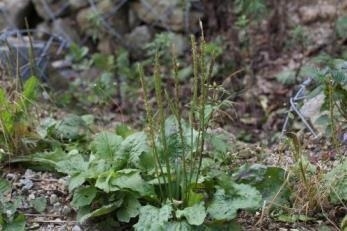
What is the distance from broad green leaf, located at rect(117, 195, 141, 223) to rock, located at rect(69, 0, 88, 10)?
321 centimetres

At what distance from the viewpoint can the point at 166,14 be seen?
4.59 metres

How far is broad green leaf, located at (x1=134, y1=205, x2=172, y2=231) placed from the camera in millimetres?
1738

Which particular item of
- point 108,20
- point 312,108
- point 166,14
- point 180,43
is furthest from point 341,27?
point 108,20

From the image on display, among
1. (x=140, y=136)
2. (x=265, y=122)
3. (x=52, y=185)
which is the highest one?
(x=140, y=136)

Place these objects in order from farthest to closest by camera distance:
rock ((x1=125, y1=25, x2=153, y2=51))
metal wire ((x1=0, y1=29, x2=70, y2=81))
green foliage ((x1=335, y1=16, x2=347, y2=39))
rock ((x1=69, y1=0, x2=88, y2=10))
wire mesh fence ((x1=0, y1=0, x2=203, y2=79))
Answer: rock ((x1=69, y1=0, x2=88, y2=10)), rock ((x1=125, y1=25, x2=153, y2=51)), wire mesh fence ((x1=0, y1=0, x2=203, y2=79)), green foliage ((x1=335, y1=16, x2=347, y2=39)), metal wire ((x1=0, y1=29, x2=70, y2=81))

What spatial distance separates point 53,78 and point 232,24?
4.15 feet

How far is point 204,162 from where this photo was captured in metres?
2.03

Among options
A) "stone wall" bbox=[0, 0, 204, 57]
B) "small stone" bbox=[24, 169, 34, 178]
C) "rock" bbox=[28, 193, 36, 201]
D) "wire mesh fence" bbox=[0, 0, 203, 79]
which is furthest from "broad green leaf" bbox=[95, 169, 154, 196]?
"stone wall" bbox=[0, 0, 204, 57]

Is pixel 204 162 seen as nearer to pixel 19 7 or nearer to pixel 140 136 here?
pixel 140 136

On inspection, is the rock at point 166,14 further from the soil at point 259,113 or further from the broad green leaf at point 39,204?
the broad green leaf at point 39,204

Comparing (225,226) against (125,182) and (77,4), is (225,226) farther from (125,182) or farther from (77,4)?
(77,4)

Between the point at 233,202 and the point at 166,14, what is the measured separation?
2.98 meters

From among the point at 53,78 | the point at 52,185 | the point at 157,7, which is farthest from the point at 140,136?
the point at 157,7

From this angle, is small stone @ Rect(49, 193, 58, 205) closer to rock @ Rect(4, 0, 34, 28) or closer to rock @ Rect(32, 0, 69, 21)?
rock @ Rect(32, 0, 69, 21)
